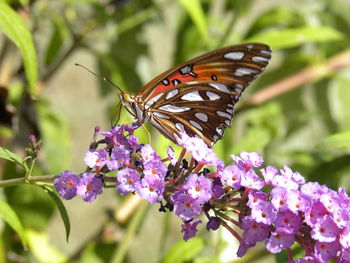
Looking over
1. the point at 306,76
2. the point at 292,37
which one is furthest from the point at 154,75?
the point at 292,37

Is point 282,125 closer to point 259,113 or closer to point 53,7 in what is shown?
point 259,113

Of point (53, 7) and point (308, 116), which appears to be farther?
point (308, 116)

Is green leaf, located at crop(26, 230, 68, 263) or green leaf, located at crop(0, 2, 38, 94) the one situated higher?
green leaf, located at crop(0, 2, 38, 94)

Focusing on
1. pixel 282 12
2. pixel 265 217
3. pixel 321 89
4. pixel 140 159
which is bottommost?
pixel 321 89

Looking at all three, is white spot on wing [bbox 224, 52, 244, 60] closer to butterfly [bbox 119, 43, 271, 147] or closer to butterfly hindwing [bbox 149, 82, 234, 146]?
butterfly [bbox 119, 43, 271, 147]

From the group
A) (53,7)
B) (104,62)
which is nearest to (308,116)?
(104,62)

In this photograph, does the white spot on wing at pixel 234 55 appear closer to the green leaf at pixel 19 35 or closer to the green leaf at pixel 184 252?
the green leaf at pixel 19 35

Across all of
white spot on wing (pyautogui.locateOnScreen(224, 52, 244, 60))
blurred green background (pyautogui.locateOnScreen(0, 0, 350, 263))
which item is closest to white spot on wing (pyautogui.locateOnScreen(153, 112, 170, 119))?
white spot on wing (pyautogui.locateOnScreen(224, 52, 244, 60))

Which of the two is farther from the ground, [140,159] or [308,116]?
[140,159]
